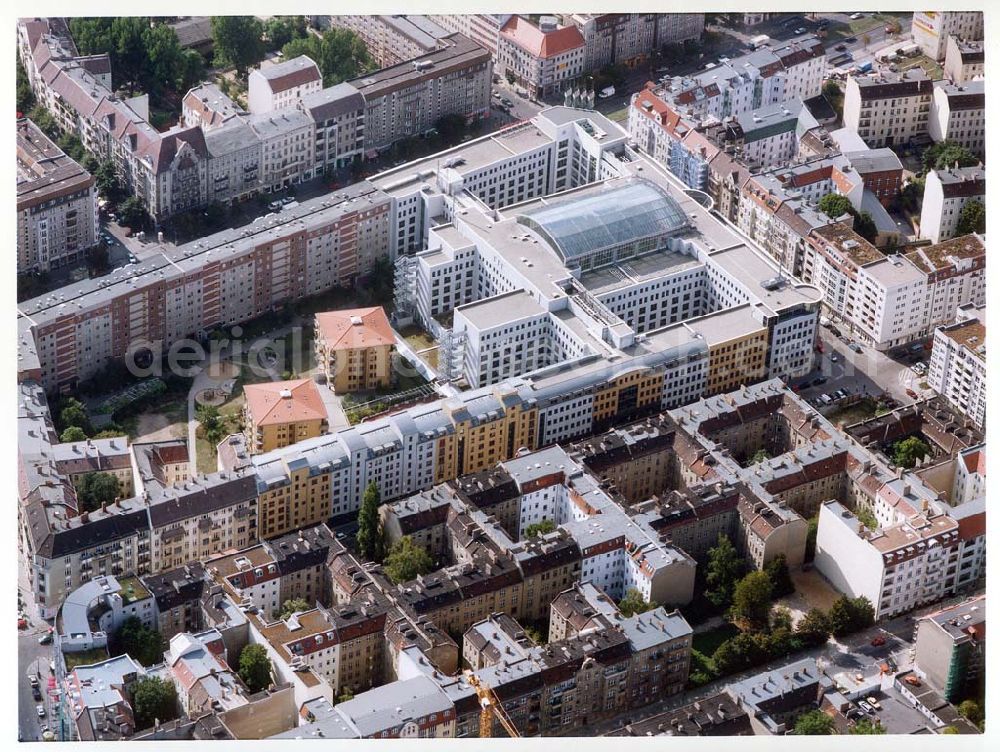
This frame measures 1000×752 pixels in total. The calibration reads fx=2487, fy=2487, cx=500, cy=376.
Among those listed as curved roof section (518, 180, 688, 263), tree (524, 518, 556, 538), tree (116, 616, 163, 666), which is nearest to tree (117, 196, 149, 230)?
curved roof section (518, 180, 688, 263)

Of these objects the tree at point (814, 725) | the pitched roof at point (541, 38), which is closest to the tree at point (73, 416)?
the tree at point (814, 725)

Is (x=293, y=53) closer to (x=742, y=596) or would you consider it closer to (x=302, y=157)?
(x=302, y=157)

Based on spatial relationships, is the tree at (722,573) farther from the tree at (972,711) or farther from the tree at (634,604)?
the tree at (972,711)

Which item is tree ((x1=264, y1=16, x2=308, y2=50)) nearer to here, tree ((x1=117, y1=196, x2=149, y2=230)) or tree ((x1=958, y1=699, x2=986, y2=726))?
tree ((x1=117, y1=196, x2=149, y2=230))

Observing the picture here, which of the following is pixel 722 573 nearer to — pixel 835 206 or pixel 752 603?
pixel 752 603

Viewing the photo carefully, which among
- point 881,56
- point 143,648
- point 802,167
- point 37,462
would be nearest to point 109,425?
point 37,462

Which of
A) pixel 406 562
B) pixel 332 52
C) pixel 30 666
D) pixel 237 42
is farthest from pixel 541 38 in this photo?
pixel 30 666
